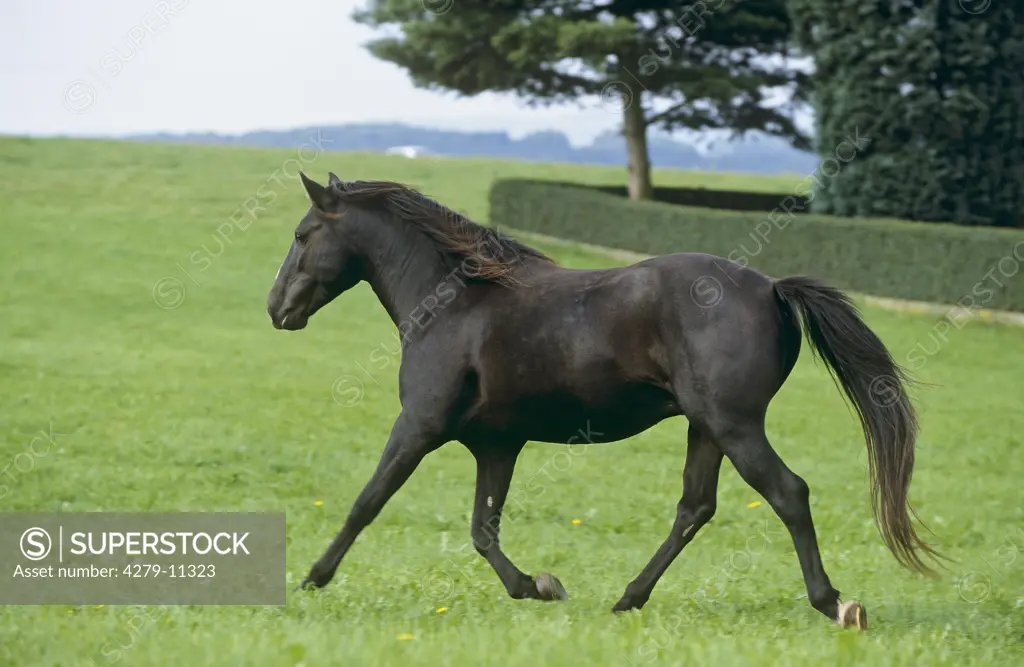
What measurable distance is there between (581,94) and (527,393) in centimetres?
2499

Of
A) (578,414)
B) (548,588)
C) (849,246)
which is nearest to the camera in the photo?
(578,414)

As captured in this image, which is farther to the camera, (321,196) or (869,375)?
(321,196)

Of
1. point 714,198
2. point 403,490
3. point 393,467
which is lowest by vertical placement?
point 403,490

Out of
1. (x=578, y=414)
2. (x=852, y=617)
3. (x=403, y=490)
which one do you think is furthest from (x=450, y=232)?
(x=403, y=490)

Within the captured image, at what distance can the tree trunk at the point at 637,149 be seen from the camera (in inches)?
1236

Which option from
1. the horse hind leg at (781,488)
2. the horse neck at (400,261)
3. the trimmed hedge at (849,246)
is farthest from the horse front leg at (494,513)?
the trimmed hedge at (849,246)

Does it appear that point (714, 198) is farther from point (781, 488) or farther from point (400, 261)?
point (781, 488)

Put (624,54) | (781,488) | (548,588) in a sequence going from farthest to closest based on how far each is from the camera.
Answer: (624,54), (548,588), (781,488)

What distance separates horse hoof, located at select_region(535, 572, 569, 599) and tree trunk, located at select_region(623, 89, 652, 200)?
2475 centimetres

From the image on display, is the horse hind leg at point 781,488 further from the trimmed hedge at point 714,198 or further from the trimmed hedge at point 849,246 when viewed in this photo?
the trimmed hedge at point 714,198

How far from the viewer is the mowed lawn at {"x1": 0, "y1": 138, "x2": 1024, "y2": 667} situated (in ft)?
18.7

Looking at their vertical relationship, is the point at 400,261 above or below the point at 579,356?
above

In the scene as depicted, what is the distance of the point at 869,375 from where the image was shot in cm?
637

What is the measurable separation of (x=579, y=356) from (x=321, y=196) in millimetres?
1643
